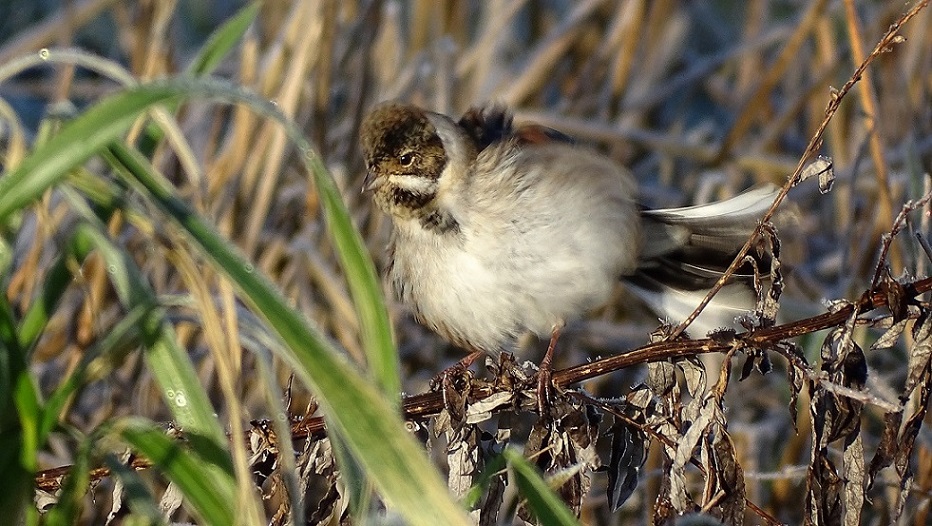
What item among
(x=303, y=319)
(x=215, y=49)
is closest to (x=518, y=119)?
(x=215, y=49)

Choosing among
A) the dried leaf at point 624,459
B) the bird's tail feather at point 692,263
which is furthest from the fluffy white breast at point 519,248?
the dried leaf at point 624,459

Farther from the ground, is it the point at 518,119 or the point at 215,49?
the point at 518,119

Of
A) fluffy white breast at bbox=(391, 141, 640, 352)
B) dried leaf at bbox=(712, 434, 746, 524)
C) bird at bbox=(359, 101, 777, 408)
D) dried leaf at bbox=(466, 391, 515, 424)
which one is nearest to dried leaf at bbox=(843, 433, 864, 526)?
dried leaf at bbox=(712, 434, 746, 524)

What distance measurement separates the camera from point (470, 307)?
7.79 feet

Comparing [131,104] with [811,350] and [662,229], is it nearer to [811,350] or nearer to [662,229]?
[662,229]

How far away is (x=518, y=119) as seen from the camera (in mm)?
4066

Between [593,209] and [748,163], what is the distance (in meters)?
1.88

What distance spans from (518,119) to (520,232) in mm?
1792

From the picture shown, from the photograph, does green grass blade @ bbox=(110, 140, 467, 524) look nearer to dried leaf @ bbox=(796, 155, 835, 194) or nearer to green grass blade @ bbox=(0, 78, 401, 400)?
green grass blade @ bbox=(0, 78, 401, 400)

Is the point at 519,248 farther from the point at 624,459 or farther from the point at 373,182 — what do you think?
the point at 624,459

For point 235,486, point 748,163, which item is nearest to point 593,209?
point 235,486

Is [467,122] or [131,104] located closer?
[131,104]

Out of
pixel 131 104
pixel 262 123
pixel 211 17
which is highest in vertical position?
pixel 211 17

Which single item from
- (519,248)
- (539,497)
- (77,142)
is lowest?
(539,497)
